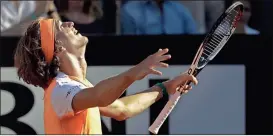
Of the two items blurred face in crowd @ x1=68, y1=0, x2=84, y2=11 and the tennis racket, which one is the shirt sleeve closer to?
the tennis racket

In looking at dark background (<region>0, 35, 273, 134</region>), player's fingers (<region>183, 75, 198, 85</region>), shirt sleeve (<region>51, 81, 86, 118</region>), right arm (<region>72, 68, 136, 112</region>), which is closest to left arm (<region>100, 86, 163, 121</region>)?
player's fingers (<region>183, 75, 198, 85</region>)

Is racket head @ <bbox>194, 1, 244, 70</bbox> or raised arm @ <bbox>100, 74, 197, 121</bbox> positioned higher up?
racket head @ <bbox>194, 1, 244, 70</bbox>

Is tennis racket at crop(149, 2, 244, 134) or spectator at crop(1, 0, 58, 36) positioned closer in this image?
tennis racket at crop(149, 2, 244, 134)

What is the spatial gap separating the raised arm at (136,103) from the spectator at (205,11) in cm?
229

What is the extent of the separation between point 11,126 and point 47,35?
266 centimetres

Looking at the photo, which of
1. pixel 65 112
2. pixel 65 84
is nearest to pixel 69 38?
pixel 65 84

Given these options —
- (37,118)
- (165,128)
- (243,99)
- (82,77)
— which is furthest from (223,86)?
(82,77)

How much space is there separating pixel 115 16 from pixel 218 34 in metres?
2.10

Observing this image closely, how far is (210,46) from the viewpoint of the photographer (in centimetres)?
402

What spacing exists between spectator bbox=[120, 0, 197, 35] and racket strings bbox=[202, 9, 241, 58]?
1851 millimetres

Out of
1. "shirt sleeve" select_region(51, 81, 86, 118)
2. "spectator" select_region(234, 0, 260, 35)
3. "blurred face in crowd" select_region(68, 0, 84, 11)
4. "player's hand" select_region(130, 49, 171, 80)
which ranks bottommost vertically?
"spectator" select_region(234, 0, 260, 35)

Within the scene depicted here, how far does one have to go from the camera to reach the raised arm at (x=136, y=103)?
12.3 feet

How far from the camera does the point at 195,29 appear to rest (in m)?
6.09

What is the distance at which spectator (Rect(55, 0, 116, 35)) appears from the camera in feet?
19.7
